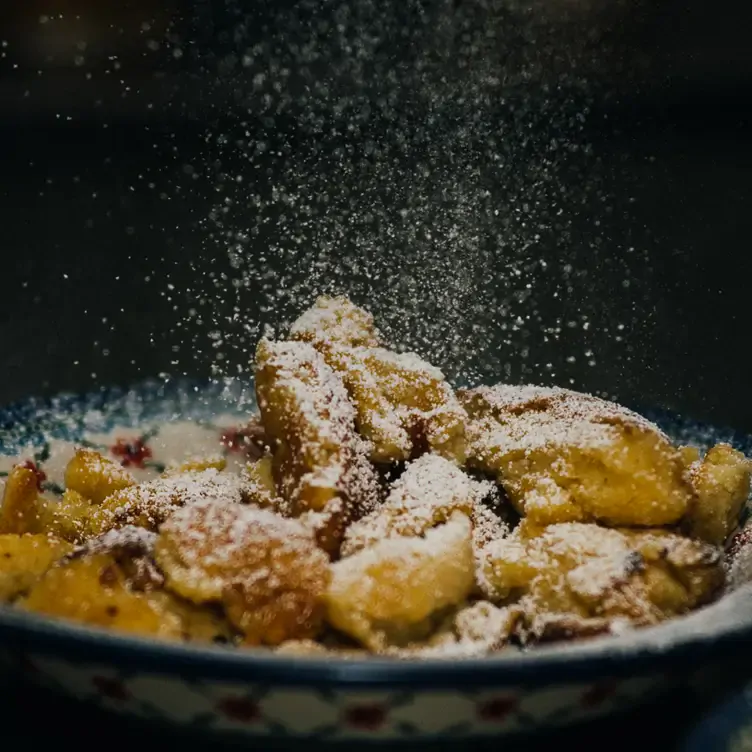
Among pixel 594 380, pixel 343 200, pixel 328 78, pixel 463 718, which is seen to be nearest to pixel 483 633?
pixel 463 718

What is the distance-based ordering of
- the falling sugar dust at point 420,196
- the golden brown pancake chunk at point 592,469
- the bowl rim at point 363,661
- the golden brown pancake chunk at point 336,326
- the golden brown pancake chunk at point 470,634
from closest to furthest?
the bowl rim at point 363,661, the golden brown pancake chunk at point 470,634, the golden brown pancake chunk at point 592,469, the golden brown pancake chunk at point 336,326, the falling sugar dust at point 420,196

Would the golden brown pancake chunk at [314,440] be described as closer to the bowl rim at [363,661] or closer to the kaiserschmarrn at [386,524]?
the kaiserschmarrn at [386,524]

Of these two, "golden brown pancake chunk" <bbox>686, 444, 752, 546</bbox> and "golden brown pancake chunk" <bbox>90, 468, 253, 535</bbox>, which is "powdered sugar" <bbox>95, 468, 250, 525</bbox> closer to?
"golden brown pancake chunk" <bbox>90, 468, 253, 535</bbox>

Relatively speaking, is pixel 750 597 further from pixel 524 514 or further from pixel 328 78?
pixel 328 78

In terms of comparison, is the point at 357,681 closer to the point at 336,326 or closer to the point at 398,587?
the point at 398,587

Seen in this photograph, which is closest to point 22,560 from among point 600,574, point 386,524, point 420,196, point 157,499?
point 157,499

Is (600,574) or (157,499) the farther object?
(157,499)

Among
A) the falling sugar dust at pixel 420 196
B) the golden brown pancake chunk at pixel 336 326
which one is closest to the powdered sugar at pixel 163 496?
the golden brown pancake chunk at pixel 336 326
